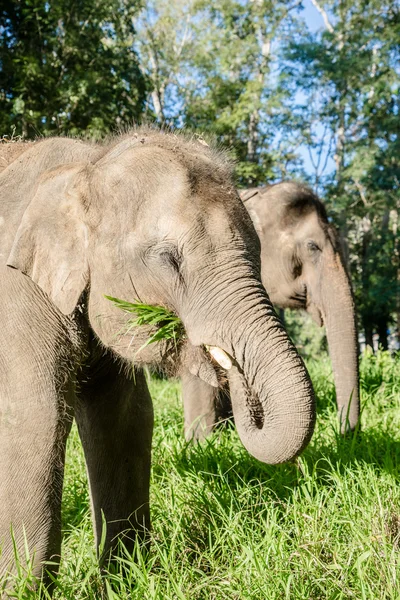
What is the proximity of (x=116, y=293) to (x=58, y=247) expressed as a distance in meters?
0.27

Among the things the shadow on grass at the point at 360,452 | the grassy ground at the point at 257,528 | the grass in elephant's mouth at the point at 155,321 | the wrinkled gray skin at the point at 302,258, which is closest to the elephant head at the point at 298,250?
the wrinkled gray skin at the point at 302,258

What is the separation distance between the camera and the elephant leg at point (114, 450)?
9.11 feet

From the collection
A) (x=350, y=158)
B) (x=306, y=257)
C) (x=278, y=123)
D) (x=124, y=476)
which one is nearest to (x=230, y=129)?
(x=278, y=123)

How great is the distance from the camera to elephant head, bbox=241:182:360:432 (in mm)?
5805

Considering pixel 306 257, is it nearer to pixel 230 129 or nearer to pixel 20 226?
pixel 20 226

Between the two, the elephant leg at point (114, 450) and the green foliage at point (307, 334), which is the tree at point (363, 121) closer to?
the green foliage at point (307, 334)

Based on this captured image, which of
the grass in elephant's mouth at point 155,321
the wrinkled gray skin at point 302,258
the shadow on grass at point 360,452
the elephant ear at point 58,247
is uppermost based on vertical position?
the wrinkled gray skin at point 302,258

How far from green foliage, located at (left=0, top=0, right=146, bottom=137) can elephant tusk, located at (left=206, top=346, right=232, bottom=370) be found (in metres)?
9.14

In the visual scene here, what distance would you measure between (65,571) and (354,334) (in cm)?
303

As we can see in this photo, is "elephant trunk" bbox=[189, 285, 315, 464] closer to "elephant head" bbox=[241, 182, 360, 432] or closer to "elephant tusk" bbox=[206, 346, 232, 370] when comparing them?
"elephant tusk" bbox=[206, 346, 232, 370]

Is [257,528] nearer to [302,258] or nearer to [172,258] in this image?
[172,258]

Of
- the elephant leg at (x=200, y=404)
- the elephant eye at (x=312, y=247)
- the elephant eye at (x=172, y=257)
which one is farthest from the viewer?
the elephant eye at (x=312, y=247)

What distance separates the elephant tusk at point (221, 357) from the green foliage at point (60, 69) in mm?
9142

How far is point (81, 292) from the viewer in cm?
223
